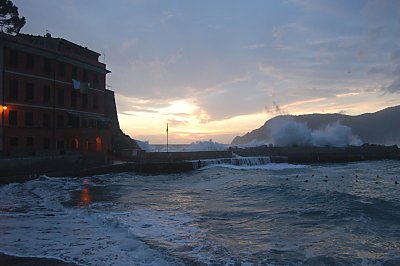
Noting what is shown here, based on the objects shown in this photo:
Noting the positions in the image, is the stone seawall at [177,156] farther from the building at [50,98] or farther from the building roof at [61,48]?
the building roof at [61,48]

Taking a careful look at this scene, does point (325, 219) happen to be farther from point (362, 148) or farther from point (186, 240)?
point (362, 148)

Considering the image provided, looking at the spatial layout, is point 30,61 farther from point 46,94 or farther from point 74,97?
point 74,97

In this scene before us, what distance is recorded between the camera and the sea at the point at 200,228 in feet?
29.2

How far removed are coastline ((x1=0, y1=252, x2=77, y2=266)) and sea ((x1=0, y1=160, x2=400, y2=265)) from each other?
25 cm

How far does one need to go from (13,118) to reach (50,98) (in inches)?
186

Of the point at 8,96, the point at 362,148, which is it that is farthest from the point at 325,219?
the point at 362,148

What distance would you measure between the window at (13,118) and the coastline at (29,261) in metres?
24.8

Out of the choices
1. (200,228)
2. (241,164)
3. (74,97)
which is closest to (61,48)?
(74,97)

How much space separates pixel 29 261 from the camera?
315 inches

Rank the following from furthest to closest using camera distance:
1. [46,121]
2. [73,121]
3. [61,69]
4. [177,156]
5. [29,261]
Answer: [177,156], [73,121], [61,69], [46,121], [29,261]

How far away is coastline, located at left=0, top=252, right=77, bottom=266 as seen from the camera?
7.87 meters

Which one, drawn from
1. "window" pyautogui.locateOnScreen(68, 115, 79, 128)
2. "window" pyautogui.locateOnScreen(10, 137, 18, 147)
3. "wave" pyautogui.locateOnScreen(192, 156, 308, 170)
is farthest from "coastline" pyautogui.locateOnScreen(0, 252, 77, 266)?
"wave" pyautogui.locateOnScreen(192, 156, 308, 170)

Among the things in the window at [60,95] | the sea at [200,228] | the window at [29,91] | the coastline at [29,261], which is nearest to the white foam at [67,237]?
the sea at [200,228]

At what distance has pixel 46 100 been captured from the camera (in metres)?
33.8
